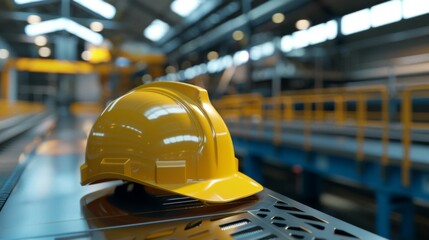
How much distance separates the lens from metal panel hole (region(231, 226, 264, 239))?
4.57ft

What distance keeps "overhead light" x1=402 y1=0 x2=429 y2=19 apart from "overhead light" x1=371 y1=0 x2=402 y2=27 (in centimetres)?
8

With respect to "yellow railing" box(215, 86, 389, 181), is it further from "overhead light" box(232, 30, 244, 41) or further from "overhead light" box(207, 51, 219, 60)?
"overhead light" box(207, 51, 219, 60)

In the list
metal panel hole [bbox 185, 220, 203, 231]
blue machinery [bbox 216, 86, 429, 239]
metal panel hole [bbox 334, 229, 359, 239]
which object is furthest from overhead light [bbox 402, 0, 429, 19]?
metal panel hole [bbox 185, 220, 203, 231]

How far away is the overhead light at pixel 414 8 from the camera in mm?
2881

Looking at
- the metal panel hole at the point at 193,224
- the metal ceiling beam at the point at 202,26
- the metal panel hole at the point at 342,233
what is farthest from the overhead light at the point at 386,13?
the metal ceiling beam at the point at 202,26

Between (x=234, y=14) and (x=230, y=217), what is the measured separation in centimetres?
760

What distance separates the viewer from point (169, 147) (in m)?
1.65

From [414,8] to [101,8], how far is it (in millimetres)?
3588

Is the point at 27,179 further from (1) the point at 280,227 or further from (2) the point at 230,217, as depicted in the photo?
(1) the point at 280,227

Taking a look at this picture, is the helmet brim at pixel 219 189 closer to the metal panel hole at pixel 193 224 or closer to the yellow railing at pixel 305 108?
the metal panel hole at pixel 193 224

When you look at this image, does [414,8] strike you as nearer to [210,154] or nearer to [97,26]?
[210,154]

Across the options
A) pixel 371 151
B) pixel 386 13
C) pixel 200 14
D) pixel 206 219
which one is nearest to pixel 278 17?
pixel 200 14

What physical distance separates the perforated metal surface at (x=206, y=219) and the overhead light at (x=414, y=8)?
82.0 inches

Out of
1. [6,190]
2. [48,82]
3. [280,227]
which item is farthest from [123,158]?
[48,82]
